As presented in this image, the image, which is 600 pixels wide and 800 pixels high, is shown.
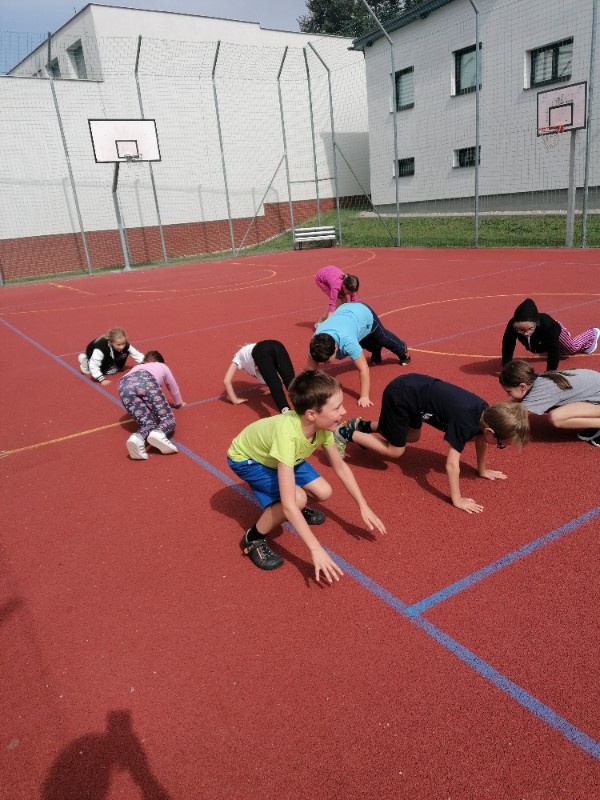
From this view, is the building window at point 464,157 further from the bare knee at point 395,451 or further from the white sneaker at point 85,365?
the bare knee at point 395,451

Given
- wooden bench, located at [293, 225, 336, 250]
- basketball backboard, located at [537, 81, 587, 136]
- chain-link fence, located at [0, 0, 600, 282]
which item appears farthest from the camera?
wooden bench, located at [293, 225, 336, 250]

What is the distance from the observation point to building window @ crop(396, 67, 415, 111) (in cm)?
2423

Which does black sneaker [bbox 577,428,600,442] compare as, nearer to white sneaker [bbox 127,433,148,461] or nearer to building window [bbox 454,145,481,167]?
white sneaker [bbox 127,433,148,461]

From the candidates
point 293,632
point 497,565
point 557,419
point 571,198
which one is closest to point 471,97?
point 571,198

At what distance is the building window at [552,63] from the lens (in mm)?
18438

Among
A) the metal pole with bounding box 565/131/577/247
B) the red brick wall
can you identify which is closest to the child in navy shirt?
the metal pole with bounding box 565/131/577/247

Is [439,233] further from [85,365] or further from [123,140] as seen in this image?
[85,365]

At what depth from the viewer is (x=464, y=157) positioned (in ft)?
73.0

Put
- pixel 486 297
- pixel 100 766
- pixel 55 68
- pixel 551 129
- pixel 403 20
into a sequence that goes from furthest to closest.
A: pixel 55 68
pixel 403 20
pixel 551 129
pixel 486 297
pixel 100 766

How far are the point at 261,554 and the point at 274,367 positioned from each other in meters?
2.41

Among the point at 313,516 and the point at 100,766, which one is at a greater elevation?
the point at 313,516

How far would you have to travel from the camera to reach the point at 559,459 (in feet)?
13.9

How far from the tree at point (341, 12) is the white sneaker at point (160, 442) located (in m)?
48.6

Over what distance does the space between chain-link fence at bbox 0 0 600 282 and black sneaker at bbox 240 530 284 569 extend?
16.2 metres
